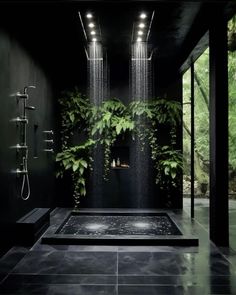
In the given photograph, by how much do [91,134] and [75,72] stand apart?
52.9 inches

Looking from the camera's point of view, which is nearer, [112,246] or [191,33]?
[112,246]

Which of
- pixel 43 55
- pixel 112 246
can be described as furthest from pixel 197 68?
pixel 112 246

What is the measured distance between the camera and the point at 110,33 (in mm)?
5320

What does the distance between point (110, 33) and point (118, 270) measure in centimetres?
352

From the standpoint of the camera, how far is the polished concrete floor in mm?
2879

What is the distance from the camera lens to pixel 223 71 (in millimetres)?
4277

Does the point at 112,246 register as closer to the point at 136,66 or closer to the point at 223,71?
the point at 223,71

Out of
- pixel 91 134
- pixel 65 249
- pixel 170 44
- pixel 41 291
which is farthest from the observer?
pixel 91 134

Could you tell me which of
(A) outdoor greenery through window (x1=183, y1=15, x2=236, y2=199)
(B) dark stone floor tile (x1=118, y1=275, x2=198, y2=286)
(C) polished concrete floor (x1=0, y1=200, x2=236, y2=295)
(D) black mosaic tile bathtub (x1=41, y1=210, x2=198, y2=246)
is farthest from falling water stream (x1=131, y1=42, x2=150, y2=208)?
(B) dark stone floor tile (x1=118, y1=275, x2=198, y2=286)

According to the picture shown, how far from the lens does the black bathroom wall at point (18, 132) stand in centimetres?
382

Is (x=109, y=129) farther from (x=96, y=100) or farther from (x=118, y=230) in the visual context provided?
(x=118, y=230)

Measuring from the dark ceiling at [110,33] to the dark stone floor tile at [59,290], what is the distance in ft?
8.04

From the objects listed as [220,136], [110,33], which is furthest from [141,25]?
[220,136]

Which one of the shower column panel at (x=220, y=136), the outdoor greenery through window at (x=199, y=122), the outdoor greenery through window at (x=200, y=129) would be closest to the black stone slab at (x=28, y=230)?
the shower column panel at (x=220, y=136)
